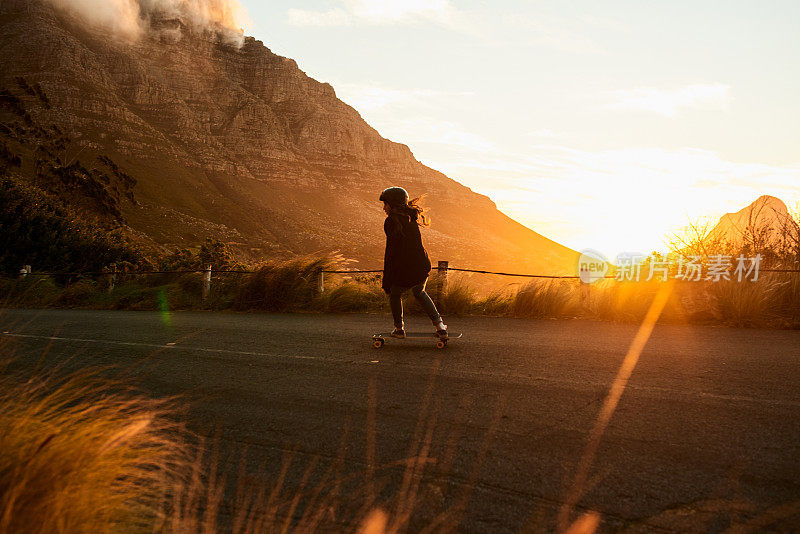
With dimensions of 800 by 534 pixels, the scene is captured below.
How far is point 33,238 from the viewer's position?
2908cm

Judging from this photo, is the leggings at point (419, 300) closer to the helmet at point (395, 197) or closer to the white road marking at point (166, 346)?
the helmet at point (395, 197)

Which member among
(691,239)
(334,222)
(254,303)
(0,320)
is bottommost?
(0,320)

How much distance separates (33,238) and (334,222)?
167277 mm

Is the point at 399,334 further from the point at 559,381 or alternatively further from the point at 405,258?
the point at 559,381

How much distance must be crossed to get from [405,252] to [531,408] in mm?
3450

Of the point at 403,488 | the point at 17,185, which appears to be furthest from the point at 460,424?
the point at 17,185

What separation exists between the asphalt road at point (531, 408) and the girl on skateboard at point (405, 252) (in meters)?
0.79

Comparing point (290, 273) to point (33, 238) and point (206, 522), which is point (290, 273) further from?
point (33, 238)

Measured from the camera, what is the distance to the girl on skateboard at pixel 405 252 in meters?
7.53

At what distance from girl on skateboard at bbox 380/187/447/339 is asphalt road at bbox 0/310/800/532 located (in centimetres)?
79

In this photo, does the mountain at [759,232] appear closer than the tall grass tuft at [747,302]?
No

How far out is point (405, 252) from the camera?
301 inches

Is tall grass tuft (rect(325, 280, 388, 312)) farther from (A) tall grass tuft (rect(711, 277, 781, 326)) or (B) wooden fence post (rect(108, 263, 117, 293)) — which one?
(B) wooden fence post (rect(108, 263, 117, 293))

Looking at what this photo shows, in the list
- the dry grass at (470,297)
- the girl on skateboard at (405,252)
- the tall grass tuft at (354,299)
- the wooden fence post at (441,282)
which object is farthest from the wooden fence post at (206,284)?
the girl on skateboard at (405,252)
